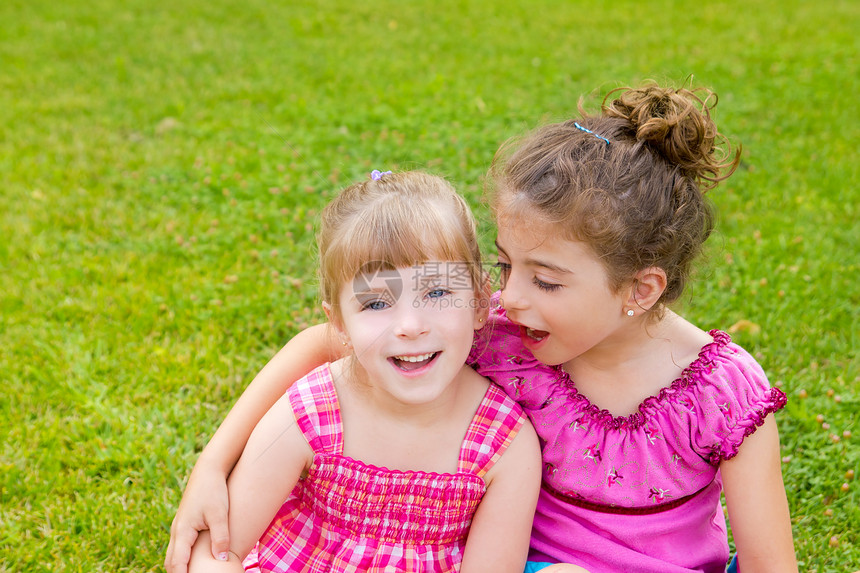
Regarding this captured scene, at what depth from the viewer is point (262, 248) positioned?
12.3 ft

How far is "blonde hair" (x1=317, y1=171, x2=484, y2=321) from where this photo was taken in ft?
6.15

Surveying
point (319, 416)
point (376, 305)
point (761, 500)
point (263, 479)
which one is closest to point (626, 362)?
point (761, 500)

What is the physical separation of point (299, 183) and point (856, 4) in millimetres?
6303

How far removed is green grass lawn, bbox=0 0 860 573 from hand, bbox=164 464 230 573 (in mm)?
371

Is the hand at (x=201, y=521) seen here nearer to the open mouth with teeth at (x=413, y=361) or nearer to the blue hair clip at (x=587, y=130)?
the open mouth with teeth at (x=413, y=361)

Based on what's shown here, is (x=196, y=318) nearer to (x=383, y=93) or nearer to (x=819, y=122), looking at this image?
(x=383, y=93)

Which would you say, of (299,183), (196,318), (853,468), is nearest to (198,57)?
(299,183)

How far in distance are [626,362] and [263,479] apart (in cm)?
98

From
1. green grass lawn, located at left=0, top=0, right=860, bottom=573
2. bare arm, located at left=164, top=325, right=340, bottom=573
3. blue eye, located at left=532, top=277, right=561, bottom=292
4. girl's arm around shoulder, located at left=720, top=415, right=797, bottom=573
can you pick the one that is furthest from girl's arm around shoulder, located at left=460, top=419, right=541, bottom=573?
green grass lawn, located at left=0, top=0, right=860, bottom=573

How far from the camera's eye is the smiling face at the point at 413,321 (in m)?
1.84

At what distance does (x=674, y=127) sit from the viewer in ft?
6.39

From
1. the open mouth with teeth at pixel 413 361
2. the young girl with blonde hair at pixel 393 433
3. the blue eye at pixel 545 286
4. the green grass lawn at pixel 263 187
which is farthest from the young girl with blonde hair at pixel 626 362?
the green grass lawn at pixel 263 187

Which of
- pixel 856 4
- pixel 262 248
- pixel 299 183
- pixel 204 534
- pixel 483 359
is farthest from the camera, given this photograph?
pixel 856 4

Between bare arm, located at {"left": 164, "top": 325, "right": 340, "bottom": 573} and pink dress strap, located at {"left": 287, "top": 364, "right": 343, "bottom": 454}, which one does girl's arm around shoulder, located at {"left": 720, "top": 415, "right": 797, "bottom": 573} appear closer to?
pink dress strap, located at {"left": 287, "top": 364, "right": 343, "bottom": 454}
